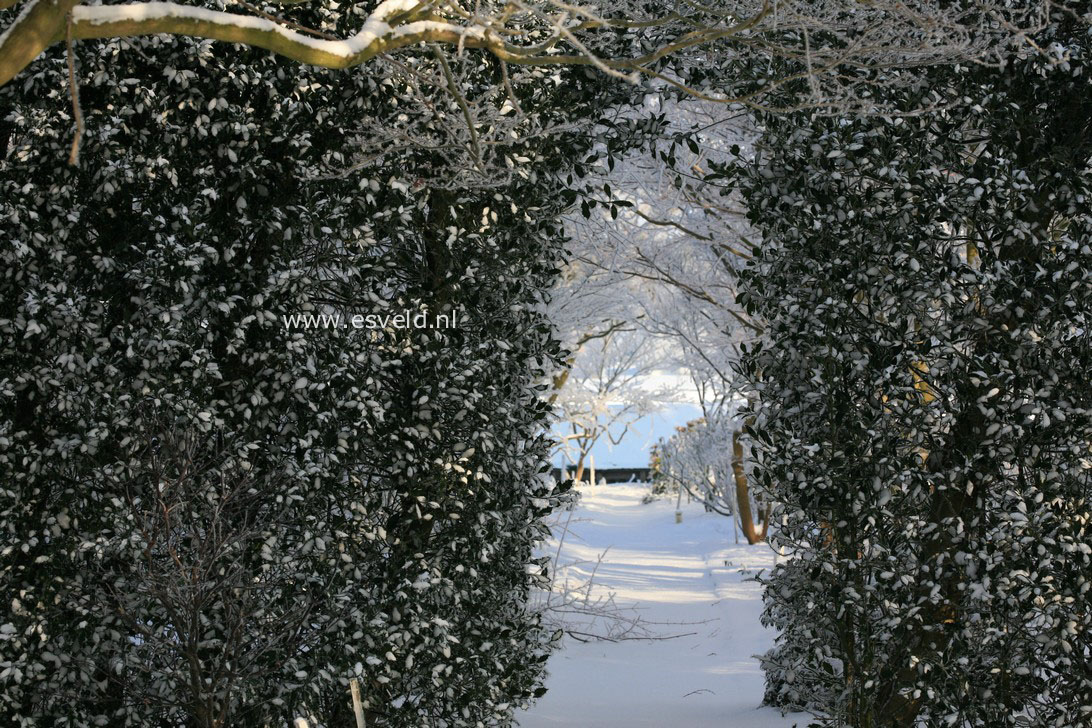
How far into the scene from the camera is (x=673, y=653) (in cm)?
839

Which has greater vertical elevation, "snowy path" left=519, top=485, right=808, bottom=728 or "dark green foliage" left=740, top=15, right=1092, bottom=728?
"dark green foliage" left=740, top=15, right=1092, bottom=728

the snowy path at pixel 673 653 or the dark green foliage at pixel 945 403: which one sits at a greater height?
the dark green foliage at pixel 945 403


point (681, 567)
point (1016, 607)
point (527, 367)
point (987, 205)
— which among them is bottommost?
point (681, 567)

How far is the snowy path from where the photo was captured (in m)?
6.12

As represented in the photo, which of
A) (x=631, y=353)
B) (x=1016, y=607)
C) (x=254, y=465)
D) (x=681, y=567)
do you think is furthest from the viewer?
(x=631, y=353)

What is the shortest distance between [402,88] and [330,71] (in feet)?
1.04

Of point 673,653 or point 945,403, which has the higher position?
point 945,403

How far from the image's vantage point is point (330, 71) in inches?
166

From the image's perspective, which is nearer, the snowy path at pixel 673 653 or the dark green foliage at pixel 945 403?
the dark green foliage at pixel 945 403

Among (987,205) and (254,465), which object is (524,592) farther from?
(987,205)

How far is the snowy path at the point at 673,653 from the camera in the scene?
20.1 ft

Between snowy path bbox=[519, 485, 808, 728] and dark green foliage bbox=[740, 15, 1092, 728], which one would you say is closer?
dark green foliage bbox=[740, 15, 1092, 728]

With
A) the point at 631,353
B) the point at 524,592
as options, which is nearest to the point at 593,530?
the point at 631,353

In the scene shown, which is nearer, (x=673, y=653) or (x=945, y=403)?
(x=945, y=403)
